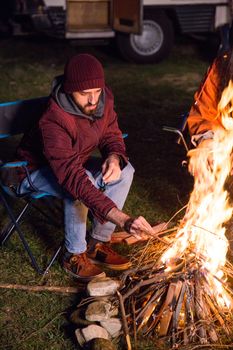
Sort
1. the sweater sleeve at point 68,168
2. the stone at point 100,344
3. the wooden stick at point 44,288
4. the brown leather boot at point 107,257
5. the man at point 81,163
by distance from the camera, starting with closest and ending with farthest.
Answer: the stone at point 100,344 < the sweater sleeve at point 68,168 < the man at point 81,163 < the wooden stick at point 44,288 < the brown leather boot at point 107,257

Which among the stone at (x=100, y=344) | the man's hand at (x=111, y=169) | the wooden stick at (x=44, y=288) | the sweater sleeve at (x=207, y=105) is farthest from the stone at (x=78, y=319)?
the sweater sleeve at (x=207, y=105)

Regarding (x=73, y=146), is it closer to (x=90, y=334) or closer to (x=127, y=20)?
(x=90, y=334)

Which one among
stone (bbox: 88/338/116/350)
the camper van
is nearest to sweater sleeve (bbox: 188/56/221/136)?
stone (bbox: 88/338/116/350)

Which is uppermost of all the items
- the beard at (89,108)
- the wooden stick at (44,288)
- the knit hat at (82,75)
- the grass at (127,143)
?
the knit hat at (82,75)

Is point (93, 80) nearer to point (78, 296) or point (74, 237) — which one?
point (74, 237)

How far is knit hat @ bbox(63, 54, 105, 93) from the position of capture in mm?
3803

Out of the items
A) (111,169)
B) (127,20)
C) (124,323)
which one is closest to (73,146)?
(111,169)

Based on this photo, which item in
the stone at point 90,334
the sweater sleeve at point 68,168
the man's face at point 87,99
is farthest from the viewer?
the man's face at point 87,99

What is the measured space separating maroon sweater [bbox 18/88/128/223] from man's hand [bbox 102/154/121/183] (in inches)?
4.3

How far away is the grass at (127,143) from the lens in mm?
3840

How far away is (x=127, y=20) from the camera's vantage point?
30.6 feet

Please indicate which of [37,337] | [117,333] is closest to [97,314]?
[117,333]

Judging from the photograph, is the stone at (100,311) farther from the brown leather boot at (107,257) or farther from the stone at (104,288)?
the brown leather boot at (107,257)

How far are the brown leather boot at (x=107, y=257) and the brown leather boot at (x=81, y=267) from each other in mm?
147
